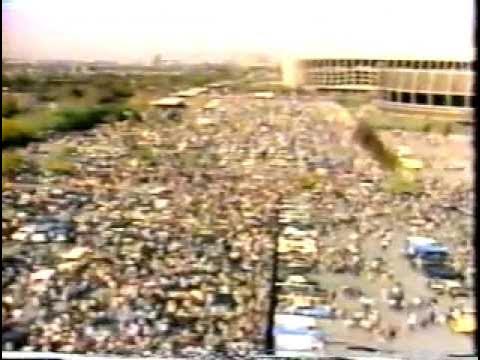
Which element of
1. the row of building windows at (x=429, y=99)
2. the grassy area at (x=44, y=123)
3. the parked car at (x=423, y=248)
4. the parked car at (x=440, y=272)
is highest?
the row of building windows at (x=429, y=99)

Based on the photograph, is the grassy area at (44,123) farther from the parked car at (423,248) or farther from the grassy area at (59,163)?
the parked car at (423,248)

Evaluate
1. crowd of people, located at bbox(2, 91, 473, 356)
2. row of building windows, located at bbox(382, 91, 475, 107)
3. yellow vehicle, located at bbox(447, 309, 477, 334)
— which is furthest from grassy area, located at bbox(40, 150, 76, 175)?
yellow vehicle, located at bbox(447, 309, 477, 334)

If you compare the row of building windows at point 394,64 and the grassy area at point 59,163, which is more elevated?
the row of building windows at point 394,64

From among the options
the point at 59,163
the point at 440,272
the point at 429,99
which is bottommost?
the point at 440,272

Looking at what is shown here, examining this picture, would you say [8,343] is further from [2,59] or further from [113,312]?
[2,59]

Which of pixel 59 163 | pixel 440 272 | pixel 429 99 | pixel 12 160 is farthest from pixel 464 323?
pixel 12 160

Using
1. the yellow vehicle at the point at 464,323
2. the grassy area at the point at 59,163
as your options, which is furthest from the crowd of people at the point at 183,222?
the yellow vehicle at the point at 464,323

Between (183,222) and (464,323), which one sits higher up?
(183,222)

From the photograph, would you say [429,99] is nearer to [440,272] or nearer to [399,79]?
[399,79]
